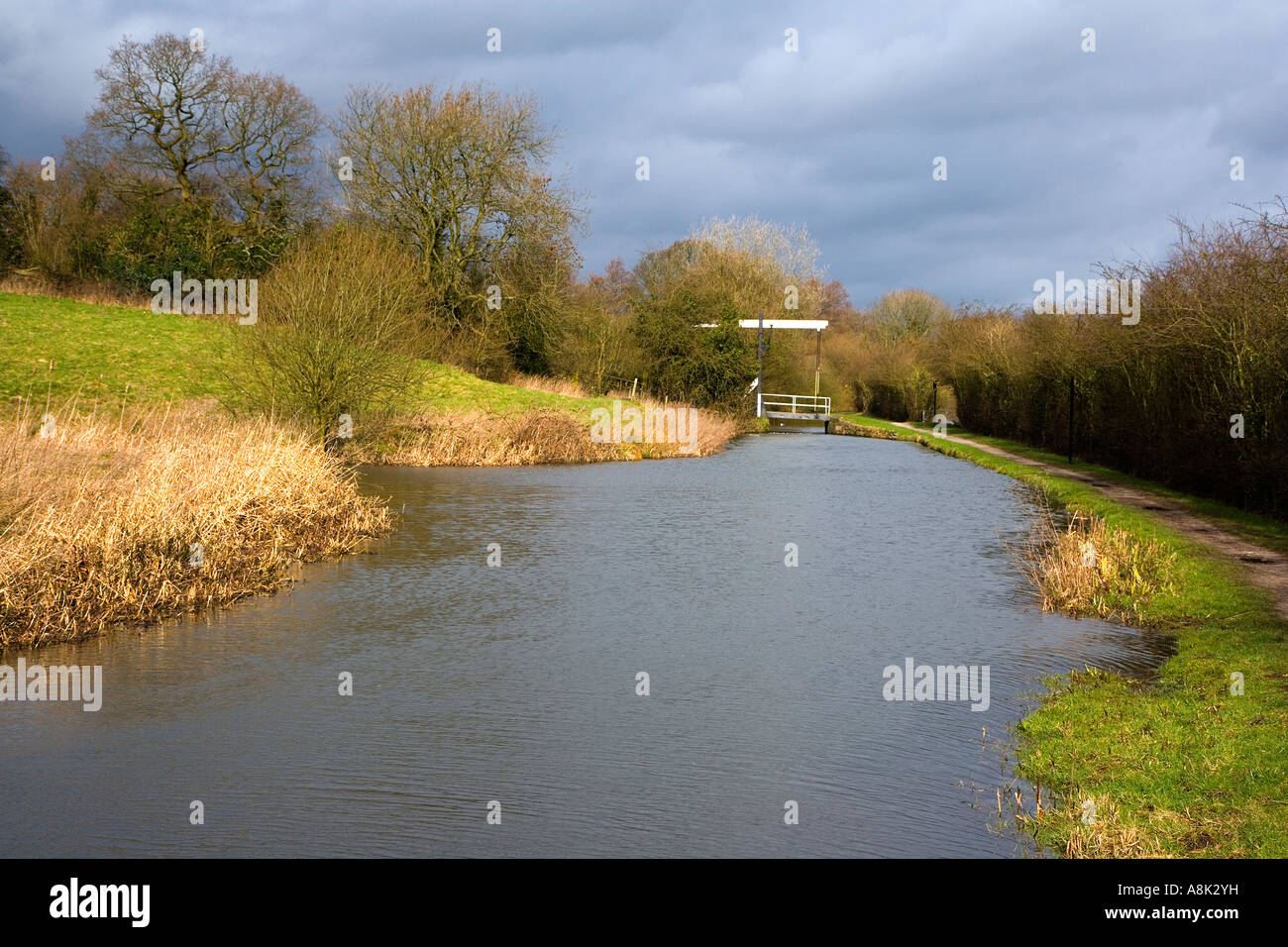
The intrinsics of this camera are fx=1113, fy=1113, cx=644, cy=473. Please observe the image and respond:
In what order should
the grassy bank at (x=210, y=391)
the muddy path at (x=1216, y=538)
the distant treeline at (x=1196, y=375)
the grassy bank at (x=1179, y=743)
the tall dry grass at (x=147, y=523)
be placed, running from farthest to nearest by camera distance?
the grassy bank at (x=210, y=391)
the distant treeline at (x=1196, y=375)
the muddy path at (x=1216, y=538)
the tall dry grass at (x=147, y=523)
the grassy bank at (x=1179, y=743)

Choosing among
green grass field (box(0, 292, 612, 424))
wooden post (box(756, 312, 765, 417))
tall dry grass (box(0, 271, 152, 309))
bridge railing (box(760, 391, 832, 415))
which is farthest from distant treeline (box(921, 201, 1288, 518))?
tall dry grass (box(0, 271, 152, 309))

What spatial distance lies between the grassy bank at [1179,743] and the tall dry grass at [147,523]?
327 inches

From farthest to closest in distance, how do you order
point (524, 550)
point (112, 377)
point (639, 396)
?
point (639, 396), point (112, 377), point (524, 550)

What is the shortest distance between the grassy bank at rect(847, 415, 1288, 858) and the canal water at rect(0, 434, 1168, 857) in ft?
1.14

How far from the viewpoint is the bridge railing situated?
50669 mm

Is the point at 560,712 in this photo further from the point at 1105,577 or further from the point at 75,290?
the point at 75,290

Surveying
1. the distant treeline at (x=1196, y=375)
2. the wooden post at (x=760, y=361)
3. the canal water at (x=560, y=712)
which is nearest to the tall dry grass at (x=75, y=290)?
the wooden post at (x=760, y=361)

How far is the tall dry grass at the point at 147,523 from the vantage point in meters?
10.1

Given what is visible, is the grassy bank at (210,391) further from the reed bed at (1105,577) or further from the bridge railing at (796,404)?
the reed bed at (1105,577)

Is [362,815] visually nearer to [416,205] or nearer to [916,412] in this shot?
[416,205]

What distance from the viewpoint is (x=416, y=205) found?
40.3 m

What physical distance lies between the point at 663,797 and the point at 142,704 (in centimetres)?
429
